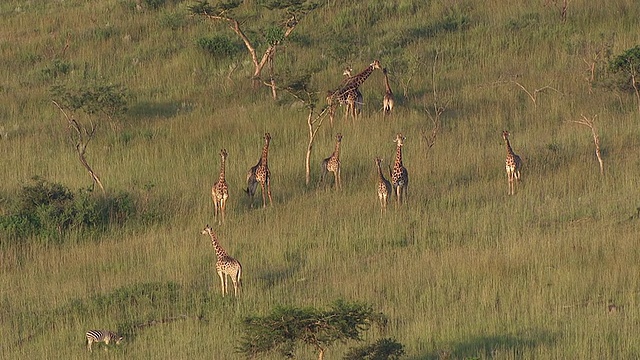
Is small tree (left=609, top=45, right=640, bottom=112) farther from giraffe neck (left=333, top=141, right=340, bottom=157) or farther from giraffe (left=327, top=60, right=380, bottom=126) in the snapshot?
giraffe neck (left=333, top=141, right=340, bottom=157)

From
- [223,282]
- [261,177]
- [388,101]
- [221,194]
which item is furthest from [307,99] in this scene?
[223,282]

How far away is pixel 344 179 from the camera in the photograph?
982 inches

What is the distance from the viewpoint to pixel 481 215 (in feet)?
72.6

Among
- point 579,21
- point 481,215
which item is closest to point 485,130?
point 481,215

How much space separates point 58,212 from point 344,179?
501cm

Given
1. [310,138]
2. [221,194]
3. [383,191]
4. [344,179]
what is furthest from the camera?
[310,138]

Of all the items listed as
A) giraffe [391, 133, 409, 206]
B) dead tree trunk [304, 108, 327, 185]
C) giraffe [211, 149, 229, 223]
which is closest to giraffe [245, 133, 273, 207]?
giraffe [211, 149, 229, 223]

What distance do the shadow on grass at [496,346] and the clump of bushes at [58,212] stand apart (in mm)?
8951

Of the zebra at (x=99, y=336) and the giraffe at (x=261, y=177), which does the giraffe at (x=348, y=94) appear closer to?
the giraffe at (x=261, y=177)

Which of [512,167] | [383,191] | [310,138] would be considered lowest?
[383,191]

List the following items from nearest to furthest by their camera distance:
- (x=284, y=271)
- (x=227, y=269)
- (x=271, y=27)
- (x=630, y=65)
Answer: (x=227, y=269) → (x=284, y=271) → (x=630, y=65) → (x=271, y=27)

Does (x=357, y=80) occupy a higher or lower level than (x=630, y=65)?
lower

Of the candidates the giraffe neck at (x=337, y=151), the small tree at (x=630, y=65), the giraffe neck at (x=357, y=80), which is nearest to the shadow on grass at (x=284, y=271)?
the giraffe neck at (x=337, y=151)

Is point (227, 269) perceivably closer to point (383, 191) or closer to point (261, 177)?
point (383, 191)
